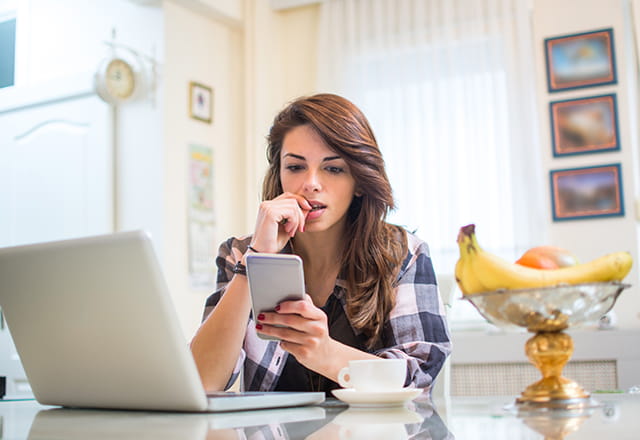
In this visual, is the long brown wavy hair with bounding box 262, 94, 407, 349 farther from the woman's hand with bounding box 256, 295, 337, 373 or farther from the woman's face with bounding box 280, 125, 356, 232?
the woman's hand with bounding box 256, 295, 337, 373

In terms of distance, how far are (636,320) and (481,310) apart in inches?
109

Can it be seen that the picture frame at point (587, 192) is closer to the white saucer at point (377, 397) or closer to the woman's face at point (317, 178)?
the woman's face at point (317, 178)

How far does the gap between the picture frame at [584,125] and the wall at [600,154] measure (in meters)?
0.03

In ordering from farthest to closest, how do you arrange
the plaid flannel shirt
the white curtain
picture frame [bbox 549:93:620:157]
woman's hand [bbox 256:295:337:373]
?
the white curtain → picture frame [bbox 549:93:620:157] → the plaid flannel shirt → woman's hand [bbox 256:295:337:373]

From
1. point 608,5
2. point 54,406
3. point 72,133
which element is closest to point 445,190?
point 608,5

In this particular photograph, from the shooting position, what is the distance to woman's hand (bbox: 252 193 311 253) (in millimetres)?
1576

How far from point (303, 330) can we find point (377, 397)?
265 millimetres

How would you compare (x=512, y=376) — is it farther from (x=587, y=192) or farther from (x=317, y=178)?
(x=317, y=178)

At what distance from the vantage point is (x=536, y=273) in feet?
2.85

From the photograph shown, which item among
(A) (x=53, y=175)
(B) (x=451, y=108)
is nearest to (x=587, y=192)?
(B) (x=451, y=108)

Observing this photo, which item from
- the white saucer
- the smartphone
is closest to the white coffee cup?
the white saucer

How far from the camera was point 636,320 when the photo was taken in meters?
3.34

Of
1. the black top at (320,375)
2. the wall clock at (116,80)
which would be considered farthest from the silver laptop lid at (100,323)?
the wall clock at (116,80)

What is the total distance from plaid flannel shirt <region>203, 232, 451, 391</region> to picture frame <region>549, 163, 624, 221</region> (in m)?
2.00
